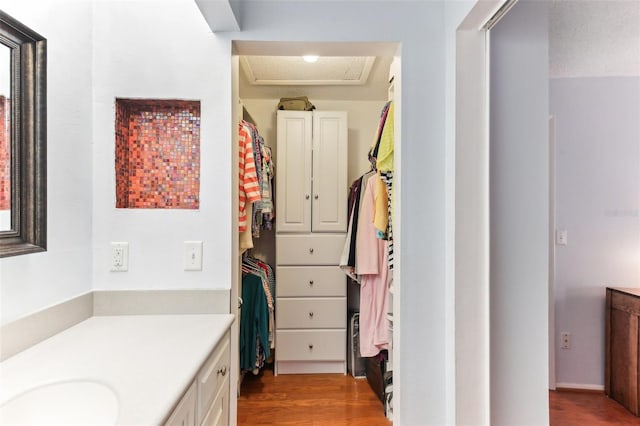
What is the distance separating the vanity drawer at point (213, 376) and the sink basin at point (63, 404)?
0.26m

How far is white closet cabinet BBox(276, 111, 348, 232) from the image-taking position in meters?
2.60

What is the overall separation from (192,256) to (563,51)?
158 cm

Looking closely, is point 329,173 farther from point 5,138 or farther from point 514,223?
point 5,138

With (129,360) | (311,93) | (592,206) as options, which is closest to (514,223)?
(592,206)

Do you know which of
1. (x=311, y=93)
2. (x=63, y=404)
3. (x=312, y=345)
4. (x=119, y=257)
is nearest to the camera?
(x=63, y=404)

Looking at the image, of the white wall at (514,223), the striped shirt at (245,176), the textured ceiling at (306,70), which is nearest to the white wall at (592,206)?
the white wall at (514,223)

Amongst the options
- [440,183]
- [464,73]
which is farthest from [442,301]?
[464,73]

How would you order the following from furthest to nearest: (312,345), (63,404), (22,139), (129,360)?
1. (312,345)
2. (22,139)
3. (129,360)
4. (63,404)

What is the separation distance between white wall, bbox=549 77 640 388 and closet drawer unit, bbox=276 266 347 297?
5.33ft

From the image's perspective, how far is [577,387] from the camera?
1.02 metres

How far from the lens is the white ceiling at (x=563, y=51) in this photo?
846mm

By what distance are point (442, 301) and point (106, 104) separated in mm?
1653

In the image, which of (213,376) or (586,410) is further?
(213,376)

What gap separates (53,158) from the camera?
1215 millimetres
